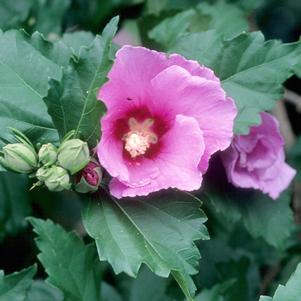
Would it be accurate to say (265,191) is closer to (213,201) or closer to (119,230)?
(213,201)

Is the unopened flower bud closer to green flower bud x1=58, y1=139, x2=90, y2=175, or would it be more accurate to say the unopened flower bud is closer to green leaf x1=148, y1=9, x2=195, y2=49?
green flower bud x1=58, y1=139, x2=90, y2=175

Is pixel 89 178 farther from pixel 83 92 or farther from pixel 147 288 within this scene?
pixel 147 288

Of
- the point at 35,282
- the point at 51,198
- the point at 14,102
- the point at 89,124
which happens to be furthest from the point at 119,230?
the point at 51,198

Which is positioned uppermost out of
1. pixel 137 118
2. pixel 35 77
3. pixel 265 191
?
pixel 35 77

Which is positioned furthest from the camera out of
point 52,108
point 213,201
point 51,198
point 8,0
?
point 51,198

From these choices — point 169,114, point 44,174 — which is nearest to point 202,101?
point 169,114
